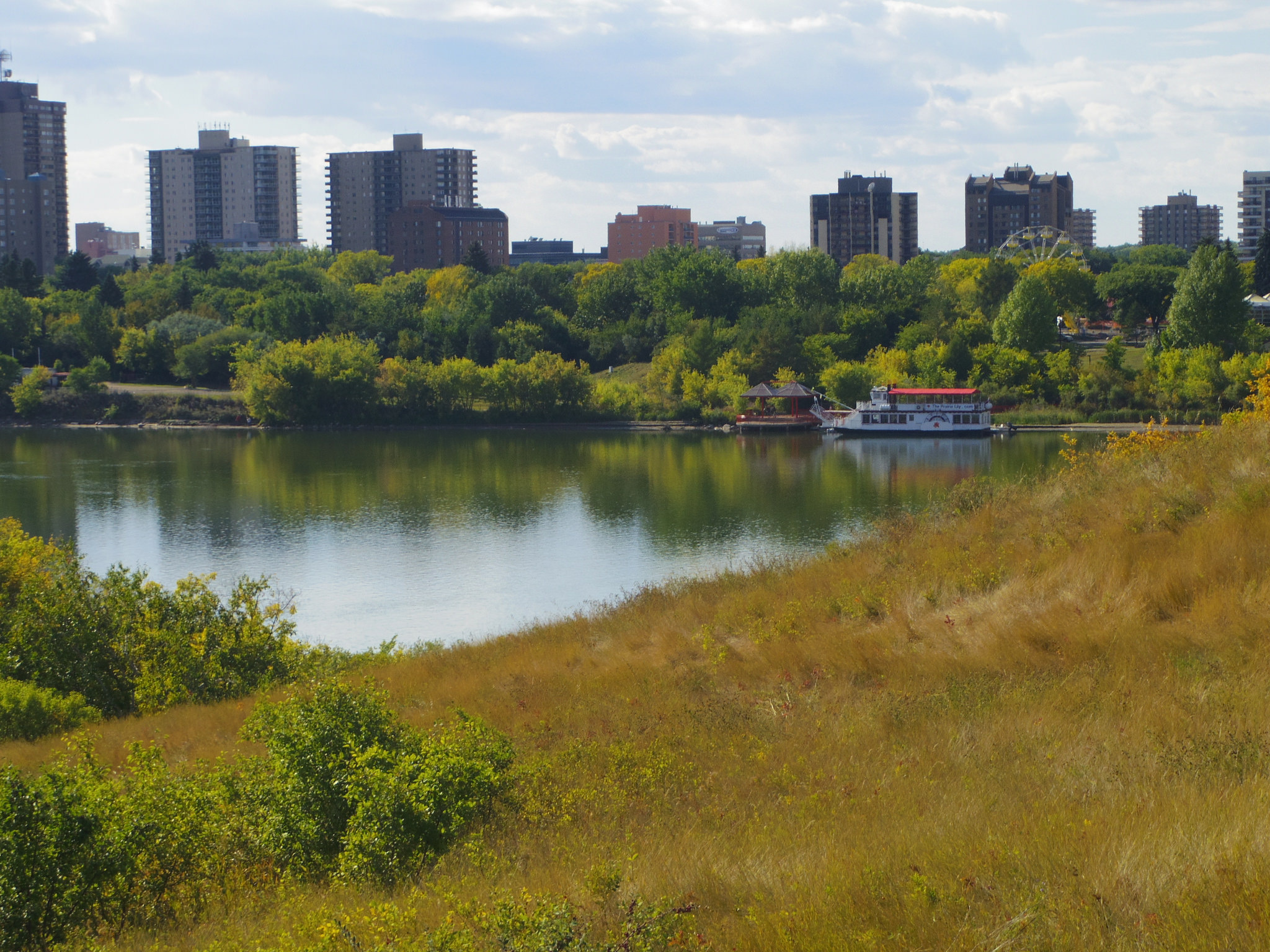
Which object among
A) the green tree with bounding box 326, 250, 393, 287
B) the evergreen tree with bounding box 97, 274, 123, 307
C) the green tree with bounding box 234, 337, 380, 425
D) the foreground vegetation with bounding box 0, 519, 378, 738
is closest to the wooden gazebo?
the green tree with bounding box 234, 337, 380, 425

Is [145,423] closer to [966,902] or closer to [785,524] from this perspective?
[785,524]

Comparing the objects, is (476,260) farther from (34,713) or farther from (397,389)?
(34,713)

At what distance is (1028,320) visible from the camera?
73625 millimetres

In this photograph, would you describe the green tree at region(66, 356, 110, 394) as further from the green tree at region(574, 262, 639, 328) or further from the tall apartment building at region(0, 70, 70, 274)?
the tall apartment building at region(0, 70, 70, 274)

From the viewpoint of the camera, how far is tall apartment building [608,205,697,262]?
186125 millimetres

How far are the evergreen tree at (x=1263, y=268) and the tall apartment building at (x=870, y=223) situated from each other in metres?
74.5

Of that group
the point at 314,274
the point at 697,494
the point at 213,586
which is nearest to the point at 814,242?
the point at 314,274

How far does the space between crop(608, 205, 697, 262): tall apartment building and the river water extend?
12177 centimetres

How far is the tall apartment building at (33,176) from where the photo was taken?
489ft

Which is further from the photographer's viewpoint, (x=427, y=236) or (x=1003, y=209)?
(x=1003, y=209)

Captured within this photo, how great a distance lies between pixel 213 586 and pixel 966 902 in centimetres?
2556

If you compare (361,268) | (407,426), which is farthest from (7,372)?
(361,268)

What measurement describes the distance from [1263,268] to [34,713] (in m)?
91.4

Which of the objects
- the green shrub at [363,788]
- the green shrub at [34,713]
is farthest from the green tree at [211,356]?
the green shrub at [363,788]
